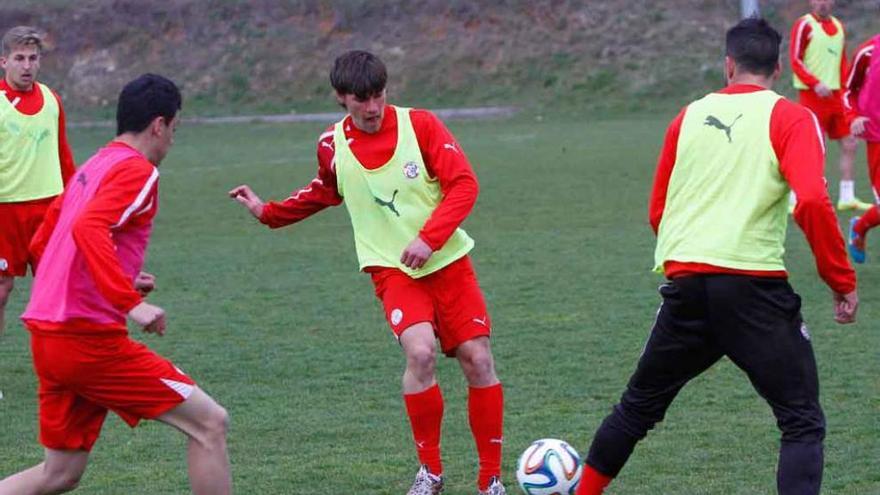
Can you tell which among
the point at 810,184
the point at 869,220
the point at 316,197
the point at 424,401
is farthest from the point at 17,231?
the point at 869,220

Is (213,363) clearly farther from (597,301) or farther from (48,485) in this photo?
(48,485)

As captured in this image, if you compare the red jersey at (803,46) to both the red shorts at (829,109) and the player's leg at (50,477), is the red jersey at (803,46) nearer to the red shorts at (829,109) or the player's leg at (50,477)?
the red shorts at (829,109)

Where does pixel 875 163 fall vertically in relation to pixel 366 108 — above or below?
below

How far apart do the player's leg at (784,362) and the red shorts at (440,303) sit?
4.24 ft

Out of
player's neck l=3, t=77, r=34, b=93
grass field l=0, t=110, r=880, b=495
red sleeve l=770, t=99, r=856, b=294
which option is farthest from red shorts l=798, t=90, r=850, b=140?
red sleeve l=770, t=99, r=856, b=294

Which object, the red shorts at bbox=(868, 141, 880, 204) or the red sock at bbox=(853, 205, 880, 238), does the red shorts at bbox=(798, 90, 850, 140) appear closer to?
the red sock at bbox=(853, 205, 880, 238)

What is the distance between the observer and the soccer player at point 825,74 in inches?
524

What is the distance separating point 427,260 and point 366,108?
0.61 m

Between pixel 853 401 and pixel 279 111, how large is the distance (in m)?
24.6

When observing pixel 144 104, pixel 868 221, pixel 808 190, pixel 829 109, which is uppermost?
pixel 144 104

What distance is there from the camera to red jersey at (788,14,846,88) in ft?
42.7

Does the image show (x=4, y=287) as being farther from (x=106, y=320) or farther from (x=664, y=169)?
(x=664, y=169)

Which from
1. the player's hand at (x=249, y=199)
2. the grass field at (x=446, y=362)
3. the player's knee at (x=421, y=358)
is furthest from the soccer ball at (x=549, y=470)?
the player's hand at (x=249, y=199)

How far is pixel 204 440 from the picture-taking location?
4.64 metres
